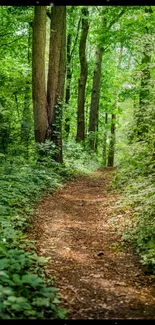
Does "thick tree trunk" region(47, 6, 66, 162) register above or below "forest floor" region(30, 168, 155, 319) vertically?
above

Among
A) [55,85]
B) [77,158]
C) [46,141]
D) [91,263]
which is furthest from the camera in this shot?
[77,158]

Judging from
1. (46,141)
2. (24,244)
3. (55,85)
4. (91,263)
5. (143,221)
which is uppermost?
(55,85)

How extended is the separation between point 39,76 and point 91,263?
26.6 feet

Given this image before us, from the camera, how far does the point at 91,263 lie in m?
4.61

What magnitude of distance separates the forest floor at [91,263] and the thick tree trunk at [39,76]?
3.83 metres

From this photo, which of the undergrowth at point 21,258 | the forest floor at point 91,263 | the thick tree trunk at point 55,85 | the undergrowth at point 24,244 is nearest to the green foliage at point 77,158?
the undergrowth at point 24,244

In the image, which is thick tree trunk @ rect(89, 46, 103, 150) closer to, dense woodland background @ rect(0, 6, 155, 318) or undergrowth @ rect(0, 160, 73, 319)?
dense woodland background @ rect(0, 6, 155, 318)

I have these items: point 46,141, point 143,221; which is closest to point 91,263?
point 143,221

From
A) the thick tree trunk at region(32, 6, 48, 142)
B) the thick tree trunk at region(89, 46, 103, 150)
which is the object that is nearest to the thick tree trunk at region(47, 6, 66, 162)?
the thick tree trunk at region(32, 6, 48, 142)

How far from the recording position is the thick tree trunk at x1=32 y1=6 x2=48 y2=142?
36.0ft

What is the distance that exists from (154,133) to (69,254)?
2.82m

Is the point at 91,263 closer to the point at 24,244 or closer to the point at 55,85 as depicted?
the point at 24,244

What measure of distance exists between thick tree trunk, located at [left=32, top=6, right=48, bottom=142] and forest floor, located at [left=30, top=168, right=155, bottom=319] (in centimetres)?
383

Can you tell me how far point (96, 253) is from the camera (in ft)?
16.4
